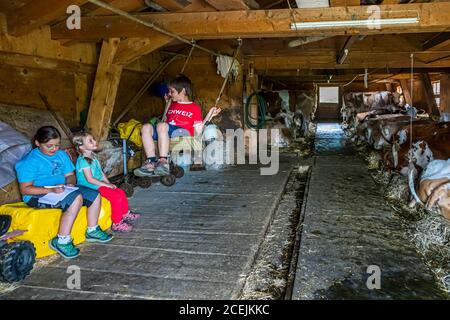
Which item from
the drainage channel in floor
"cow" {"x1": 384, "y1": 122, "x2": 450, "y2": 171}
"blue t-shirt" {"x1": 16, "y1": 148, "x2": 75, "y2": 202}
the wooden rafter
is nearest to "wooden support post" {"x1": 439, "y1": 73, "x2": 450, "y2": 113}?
"cow" {"x1": 384, "y1": 122, "x2": 450, "y2": 171}

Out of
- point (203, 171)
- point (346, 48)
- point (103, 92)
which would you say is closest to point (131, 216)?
point (103, 92)

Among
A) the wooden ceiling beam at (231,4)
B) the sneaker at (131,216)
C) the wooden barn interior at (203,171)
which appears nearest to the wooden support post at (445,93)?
the wooden barn interior at (203,171)

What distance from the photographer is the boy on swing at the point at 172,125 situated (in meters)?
3.99

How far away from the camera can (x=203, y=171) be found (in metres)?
5.78

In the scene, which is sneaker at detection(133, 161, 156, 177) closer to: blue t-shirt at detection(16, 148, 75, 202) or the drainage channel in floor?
blue t-shirt at detection(16, 148, 75, 202)

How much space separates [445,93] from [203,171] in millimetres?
6664

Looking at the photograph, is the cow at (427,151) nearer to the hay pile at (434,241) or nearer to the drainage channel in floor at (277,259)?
the hay pile at (434,241)

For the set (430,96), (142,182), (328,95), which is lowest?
(142,182)

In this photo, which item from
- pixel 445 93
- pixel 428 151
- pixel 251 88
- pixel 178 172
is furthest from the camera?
pixel 445 93

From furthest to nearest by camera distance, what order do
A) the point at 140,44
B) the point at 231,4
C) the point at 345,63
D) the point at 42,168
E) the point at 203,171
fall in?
1. the point at 345,63
2. the point at 203,171
3. the point at 140,44
4. the point at 231,4
5. the point at 42,168

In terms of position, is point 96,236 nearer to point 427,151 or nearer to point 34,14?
point 34,14

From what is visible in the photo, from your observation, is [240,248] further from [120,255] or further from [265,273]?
[120,255]

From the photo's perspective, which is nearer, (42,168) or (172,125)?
(42,168)

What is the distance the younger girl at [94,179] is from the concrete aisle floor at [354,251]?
5.17ft
